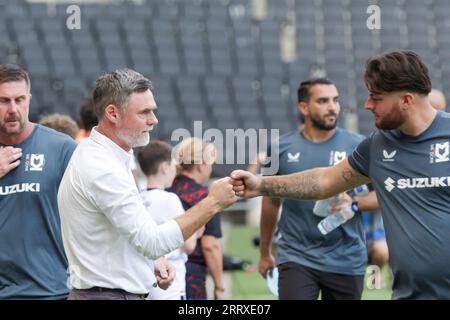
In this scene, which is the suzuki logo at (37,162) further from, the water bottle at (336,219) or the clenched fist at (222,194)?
the water bottle at (336,219)

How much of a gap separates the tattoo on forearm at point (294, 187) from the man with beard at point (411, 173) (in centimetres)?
53

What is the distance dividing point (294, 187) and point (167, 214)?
39.6 inches

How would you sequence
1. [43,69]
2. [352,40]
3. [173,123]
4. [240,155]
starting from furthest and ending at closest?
1. [352,40]
2. [43,69]
3. [173,123]
4. [240,155]

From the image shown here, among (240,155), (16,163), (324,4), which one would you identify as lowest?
(240,155)

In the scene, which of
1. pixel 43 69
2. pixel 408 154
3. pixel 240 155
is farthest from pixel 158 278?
pixel 43 69

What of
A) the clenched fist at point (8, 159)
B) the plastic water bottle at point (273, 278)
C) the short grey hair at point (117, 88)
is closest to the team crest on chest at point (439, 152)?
the short grey hair at point (117, 88)

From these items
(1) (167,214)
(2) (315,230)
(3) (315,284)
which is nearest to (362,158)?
(1) (167,214)

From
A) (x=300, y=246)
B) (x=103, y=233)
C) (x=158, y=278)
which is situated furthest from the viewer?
(x=300, y=246)

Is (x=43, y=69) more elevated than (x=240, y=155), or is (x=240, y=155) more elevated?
(x=43, y=69)

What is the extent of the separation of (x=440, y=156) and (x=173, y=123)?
11.5 metres

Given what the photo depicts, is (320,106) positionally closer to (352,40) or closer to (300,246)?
(300,246)

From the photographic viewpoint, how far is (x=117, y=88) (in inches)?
166

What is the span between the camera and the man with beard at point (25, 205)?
15.6 ft
